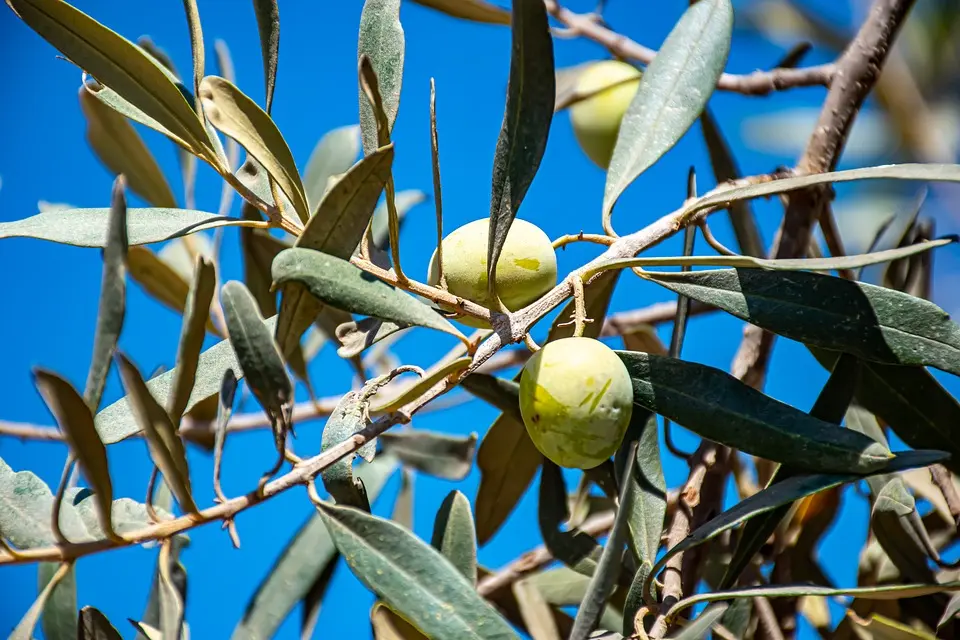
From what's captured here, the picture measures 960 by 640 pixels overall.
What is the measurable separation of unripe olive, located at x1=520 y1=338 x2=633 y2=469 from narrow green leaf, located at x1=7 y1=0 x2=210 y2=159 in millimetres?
364

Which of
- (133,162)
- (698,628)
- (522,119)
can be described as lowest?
(698,628)

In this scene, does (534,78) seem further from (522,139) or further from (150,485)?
(150,485)

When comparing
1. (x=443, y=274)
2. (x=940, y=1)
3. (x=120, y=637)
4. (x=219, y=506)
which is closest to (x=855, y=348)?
(x=443, y=274)

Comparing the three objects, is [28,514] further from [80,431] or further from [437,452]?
[437,452]

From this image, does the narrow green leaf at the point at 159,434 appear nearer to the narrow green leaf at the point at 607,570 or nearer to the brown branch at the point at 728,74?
the narrow green leaf at the point at 607,570

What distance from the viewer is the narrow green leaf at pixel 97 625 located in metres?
0.74

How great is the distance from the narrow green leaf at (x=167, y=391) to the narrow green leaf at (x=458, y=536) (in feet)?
0.78

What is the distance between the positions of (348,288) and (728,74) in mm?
832

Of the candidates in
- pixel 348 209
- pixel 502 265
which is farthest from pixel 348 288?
pixel 502 265

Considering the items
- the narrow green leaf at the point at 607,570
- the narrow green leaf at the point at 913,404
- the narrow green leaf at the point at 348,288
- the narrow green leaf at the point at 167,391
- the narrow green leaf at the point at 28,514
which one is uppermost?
the narrow green leaf at the point at 167,391

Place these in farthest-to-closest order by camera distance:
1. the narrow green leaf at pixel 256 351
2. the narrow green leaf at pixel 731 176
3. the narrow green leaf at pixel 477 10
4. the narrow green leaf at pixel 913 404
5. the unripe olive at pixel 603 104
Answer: the unripe olive at pixel 603 104, the narrow green leaf at pixel 477 10, the narrow green leaf at pixel 731 176, the narrow green leaf at pixel 913 404, the narrow green leaf at pixel 256 351

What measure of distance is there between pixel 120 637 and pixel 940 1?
370cm

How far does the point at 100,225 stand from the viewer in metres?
0.75

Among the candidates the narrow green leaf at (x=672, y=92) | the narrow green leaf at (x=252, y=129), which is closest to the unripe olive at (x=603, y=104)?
the narrow green leaf at (x=672, y=92)
